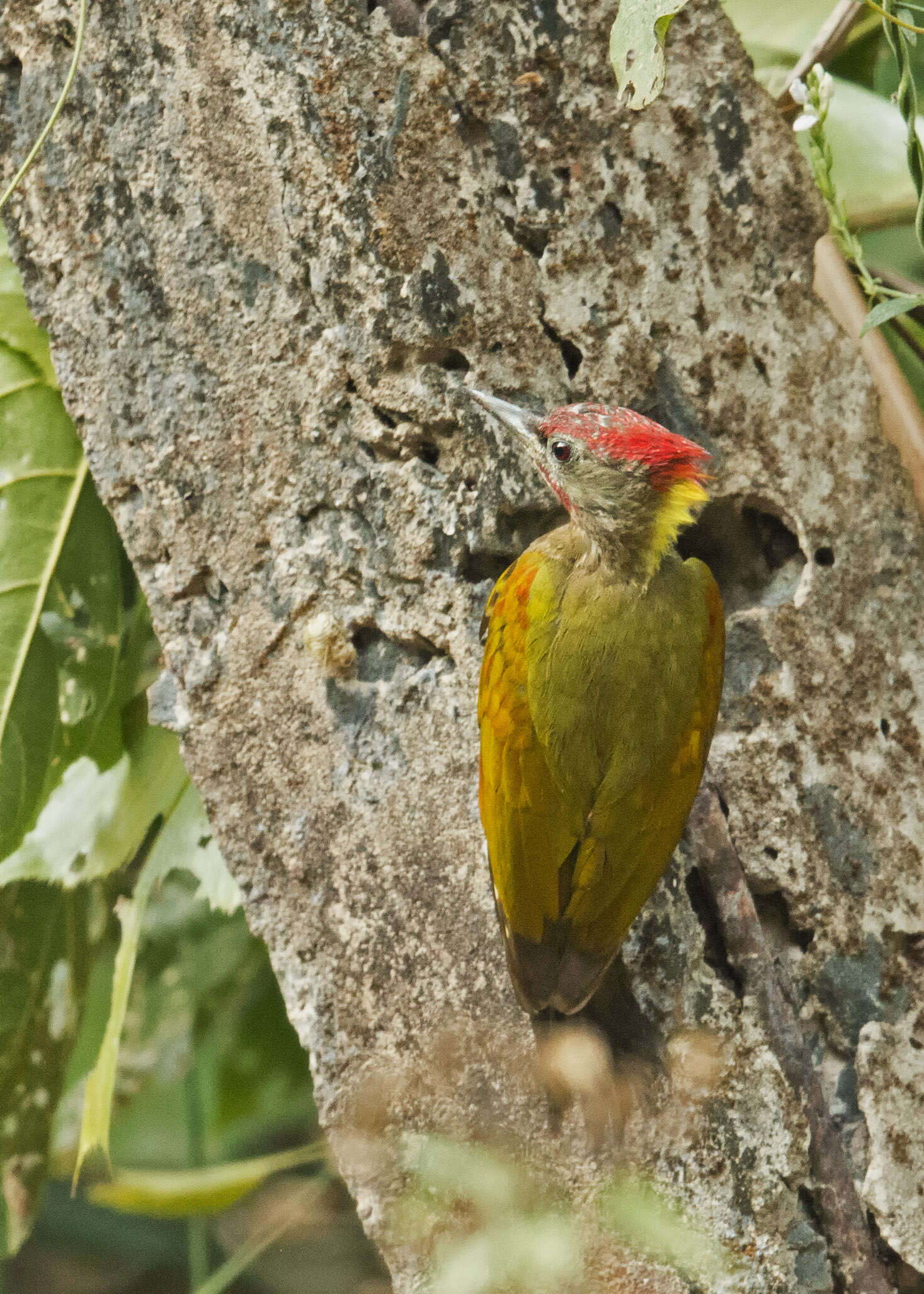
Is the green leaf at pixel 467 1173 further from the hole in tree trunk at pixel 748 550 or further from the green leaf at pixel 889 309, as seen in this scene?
the green leaf at pixel 889 309

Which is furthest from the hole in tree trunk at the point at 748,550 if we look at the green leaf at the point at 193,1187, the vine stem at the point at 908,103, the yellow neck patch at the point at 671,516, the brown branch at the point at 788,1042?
the green leaf at the point at 193,1187

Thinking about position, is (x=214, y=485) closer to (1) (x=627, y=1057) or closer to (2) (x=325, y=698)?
(2) (x=325, y=698)

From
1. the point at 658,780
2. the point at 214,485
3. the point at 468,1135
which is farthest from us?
the point at 214,485

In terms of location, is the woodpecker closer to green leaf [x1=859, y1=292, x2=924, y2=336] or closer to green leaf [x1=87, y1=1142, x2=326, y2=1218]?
green leaf [x1=859, y1=292, x2=924, y2=336]

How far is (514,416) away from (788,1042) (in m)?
0.91

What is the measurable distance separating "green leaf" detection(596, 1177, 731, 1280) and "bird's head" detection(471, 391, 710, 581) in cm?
81

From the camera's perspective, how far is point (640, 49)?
1357mm

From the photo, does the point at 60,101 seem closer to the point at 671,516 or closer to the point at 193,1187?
the point at 671,516

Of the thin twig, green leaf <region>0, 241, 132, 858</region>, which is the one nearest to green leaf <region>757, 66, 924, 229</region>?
the thin twig

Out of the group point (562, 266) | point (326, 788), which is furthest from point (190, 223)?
point (326, 788)

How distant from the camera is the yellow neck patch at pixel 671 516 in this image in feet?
5.42

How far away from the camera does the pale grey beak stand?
64.4 inches

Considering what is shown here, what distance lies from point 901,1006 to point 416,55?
4.83 ft

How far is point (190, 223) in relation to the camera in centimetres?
175
